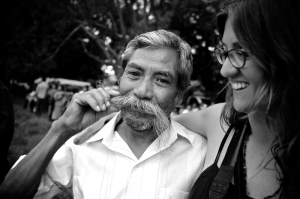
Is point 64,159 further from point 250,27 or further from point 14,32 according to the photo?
point 14,32

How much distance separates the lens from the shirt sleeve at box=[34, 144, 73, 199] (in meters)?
2.01

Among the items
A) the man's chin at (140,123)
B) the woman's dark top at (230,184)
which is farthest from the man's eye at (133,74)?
the woman's dark top at (230,184)

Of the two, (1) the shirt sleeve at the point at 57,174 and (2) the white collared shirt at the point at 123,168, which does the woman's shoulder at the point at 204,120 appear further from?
(1) the shirt sleeve at the point at 57,174

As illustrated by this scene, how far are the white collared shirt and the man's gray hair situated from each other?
43 cm

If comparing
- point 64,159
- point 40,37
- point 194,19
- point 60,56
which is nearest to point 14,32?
point 40,37

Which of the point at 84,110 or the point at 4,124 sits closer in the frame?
the point at 4,124

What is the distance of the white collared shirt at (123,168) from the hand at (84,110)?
0.53 ft

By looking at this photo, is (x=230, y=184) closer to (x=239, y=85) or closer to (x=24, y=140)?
Result: (x=239, y=85)

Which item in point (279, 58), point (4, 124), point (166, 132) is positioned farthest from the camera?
point (166, 132)

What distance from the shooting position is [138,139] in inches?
86.0

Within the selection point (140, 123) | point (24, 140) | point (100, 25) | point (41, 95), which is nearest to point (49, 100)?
point (41, 95)

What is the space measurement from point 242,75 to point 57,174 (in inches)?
58.4

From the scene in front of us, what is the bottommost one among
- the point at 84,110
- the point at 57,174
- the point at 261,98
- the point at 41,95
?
the point at 41,95

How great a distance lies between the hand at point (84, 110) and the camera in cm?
188
